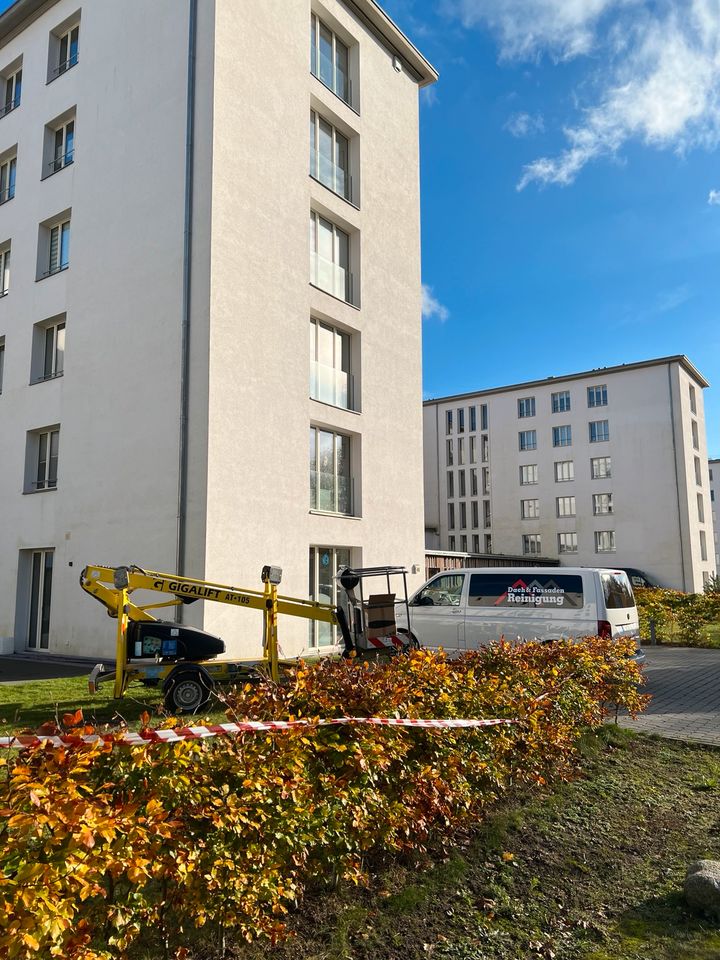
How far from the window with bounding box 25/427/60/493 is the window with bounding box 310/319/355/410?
21.8 feet

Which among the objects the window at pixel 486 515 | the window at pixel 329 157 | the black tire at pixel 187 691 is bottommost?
the black tire at pixel 187 691

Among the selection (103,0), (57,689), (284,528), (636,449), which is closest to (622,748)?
(57,689)

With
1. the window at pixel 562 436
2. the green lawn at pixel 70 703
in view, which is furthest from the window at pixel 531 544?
the green lawn at pixel 70 703

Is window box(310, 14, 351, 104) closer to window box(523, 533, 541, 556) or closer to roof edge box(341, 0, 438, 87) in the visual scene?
roof edge box(341, 0, 438, 87)

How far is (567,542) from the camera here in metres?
50.8

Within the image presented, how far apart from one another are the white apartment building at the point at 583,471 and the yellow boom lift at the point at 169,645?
40621 mm

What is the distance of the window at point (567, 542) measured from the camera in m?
50.3

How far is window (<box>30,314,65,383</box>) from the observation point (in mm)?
18594

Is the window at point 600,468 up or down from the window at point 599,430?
down

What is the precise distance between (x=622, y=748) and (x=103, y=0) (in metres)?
21.2

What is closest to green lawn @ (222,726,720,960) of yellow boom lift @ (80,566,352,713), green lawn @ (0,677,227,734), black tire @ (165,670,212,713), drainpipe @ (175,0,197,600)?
green lawn @ (0,677,227,734)

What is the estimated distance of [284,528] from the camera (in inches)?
640

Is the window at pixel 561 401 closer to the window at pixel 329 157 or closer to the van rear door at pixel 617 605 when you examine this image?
the window at pixel 329 157

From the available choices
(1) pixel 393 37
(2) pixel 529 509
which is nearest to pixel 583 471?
(2) pixel 529 509
